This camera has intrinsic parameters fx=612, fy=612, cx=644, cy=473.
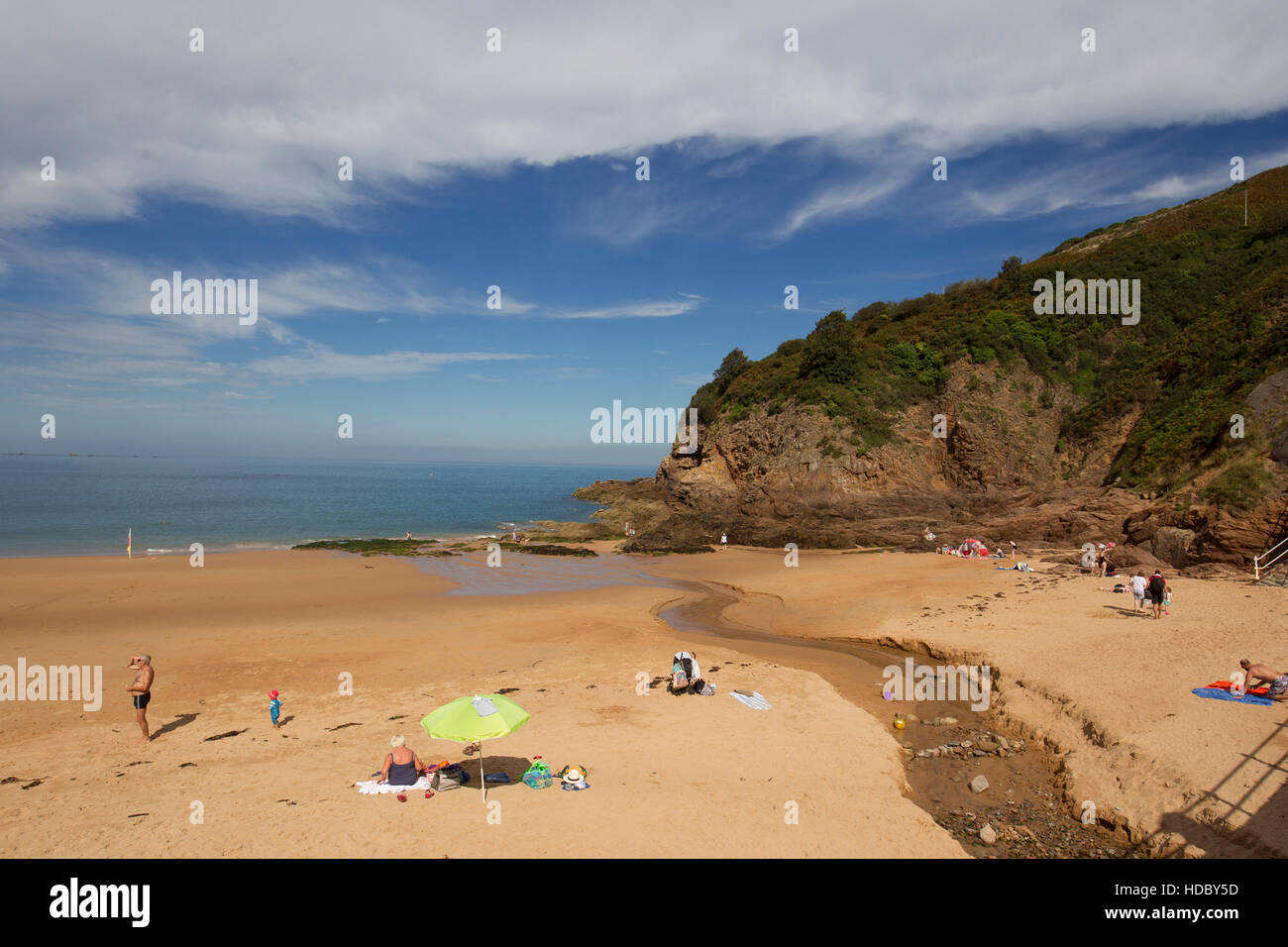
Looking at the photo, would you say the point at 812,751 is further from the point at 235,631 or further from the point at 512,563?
the point at 512,563

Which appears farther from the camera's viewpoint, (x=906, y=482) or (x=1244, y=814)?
(x=906, y=482)

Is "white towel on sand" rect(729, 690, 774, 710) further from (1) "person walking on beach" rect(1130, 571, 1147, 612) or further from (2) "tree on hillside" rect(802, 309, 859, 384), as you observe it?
(2) "tree on hillside" rect(802, 309, 859, 384)

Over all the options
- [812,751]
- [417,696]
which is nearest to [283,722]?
[417,696]

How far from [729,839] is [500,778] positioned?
351 cm

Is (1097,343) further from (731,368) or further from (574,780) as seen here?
(574,780)

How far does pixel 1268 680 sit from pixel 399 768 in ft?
46.3

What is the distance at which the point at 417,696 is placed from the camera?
1316cm

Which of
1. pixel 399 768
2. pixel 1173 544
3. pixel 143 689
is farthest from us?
pixel 1173 544

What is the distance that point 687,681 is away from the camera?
518 inches

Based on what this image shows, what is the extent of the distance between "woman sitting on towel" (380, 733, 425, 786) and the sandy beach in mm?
416

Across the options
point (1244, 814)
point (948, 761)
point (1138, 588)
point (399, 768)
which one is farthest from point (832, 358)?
point (399, 768)

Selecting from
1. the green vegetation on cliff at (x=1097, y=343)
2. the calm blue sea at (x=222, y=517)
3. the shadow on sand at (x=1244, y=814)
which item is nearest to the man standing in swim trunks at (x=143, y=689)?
the shadow on sand at (x=1244, y=814)

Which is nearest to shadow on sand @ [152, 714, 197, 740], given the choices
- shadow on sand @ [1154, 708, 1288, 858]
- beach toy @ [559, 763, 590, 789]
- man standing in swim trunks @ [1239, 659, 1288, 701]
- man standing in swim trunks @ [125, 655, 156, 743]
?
man standing in swim trunks @ [125, 655, 156, 743]

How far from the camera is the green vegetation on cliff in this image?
1369 inches
